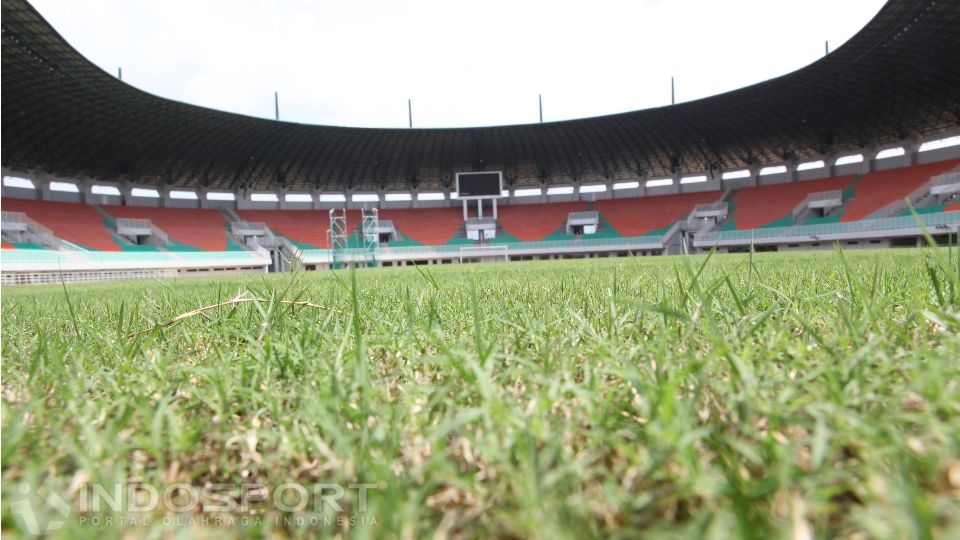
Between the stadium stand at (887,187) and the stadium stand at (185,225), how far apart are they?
48770 mm

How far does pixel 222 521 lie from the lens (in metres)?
Result: 0.56

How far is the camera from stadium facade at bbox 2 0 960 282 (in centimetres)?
2492

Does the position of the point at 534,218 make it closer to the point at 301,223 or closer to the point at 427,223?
the point at 427,223

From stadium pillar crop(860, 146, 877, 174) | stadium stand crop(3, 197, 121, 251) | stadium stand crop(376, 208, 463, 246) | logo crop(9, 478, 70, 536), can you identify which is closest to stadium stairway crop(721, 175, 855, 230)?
stadium pillar crop(860, 146, 877, 174)

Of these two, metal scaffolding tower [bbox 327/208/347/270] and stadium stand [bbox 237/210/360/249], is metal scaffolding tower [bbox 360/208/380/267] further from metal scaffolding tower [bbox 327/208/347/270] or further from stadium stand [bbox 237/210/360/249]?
stadium stand [bbox 237/210/360/249]

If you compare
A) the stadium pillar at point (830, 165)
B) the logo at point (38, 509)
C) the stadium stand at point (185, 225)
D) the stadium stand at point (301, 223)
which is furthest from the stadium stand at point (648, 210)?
the logo at point (38, 509)

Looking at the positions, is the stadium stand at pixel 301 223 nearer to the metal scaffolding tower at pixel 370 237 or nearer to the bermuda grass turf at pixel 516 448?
the metal scaffolding tower at pixel 370 237

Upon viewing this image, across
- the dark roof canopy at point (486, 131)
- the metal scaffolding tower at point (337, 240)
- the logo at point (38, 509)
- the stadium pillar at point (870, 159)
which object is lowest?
the logo at point (38, 509)

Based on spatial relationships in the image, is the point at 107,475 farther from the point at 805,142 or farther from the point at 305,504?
the point at 805,142

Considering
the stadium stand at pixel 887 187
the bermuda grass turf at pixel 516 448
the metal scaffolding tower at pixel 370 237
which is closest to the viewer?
the bermuda grass turf at pixel 516 448

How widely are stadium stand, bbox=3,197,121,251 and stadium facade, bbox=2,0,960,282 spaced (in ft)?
A: 0.60

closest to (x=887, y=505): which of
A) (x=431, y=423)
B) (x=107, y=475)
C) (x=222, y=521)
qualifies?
(x=431, y=423)

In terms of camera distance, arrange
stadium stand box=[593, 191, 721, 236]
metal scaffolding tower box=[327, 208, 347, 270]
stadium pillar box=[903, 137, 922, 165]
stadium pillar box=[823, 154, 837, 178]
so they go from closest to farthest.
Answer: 1. metal scaffolding tower box=[327, 208, 347, 270]
2. stadium pillar box=[903, 137, 922, 165]
3. stadium pillar box=[823, 154, 837, 178]
4. stadium stand box=[593, 191, 721, 236]

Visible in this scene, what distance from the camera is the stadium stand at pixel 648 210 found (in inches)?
1651
